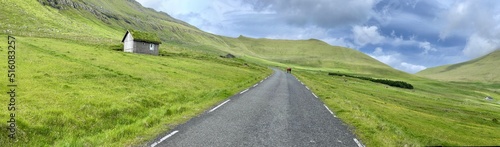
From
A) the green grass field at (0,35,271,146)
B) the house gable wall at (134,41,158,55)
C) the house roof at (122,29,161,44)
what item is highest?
the house roof at (122,29,161,44)

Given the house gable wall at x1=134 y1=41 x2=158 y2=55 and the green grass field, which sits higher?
the house gable wall at x1=134 y1=41 x2=158 y2=55

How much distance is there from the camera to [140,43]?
89500 millimetres

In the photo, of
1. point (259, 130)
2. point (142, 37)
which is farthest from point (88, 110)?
point (142, 37)

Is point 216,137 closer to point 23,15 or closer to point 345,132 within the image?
point 345,132

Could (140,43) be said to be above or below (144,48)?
above

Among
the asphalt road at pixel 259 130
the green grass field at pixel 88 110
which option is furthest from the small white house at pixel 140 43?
the asphalt road at pixel 259 130

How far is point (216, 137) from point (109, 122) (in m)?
6.63

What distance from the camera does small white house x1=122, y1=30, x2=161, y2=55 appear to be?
87.9m

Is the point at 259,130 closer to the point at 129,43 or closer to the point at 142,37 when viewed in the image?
the point at 142,37

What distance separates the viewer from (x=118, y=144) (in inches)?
454

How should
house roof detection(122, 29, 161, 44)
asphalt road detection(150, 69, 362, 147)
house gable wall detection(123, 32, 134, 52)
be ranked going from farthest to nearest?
house gable wall detection(123, 32, 134, 52) → house roof detection(122, 29, 161, 44) → asphalt road detection(150, 69, 362, 147)

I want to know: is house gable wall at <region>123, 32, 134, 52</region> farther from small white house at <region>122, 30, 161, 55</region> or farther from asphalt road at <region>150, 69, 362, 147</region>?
asphalt road at <region>150, 69, 362, 147</region>

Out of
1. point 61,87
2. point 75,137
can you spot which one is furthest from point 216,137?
point 61,87

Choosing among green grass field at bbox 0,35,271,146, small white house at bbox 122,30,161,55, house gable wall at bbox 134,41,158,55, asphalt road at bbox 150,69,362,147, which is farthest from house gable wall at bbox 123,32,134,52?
asphalt road at bbox 150,69,362,147
